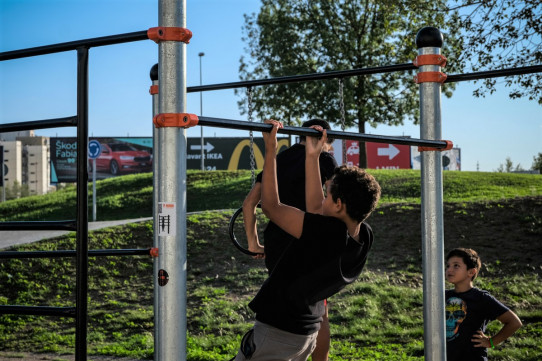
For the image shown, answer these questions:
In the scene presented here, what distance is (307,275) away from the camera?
2.54m

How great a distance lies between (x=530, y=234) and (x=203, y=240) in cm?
564

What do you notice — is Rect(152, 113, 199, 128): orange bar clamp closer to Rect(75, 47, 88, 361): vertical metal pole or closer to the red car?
Rect(75, 47, 88, 361): vertical metal pole

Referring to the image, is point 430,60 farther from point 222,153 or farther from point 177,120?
point 222,153

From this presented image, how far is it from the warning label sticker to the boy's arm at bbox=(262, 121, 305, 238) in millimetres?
463

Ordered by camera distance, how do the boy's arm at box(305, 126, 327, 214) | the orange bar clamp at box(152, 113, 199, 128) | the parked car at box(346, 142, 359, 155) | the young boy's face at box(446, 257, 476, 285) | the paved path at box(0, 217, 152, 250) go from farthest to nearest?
the parked car at box(346, 142, 359, 155), the paved path at box(0, 217, 152, 250), the young boy's face at box(446, 257, 476, 285), the boy's arm at box(305, 126, 327, 214), the orange bar clamp at box(152, 113, 199, 128)

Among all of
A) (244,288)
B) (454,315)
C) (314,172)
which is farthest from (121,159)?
(314,172)

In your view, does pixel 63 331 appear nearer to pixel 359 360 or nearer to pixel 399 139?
pixel 359 360

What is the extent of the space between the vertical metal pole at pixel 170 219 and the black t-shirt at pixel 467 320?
7.07ft

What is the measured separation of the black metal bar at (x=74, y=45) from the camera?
2369mm

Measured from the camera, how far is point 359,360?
19.9ft

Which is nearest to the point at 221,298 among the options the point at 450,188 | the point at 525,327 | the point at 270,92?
the point at 525,327

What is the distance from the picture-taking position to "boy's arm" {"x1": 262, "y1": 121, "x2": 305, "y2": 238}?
2498mm

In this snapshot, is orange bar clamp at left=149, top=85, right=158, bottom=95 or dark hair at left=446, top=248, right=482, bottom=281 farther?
dark hair at left=446, top=248, right=482, bottom=281

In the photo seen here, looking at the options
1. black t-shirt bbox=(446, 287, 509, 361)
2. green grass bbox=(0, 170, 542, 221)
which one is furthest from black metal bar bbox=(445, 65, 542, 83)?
green grass bbox=(0, 170, 542, 221)
